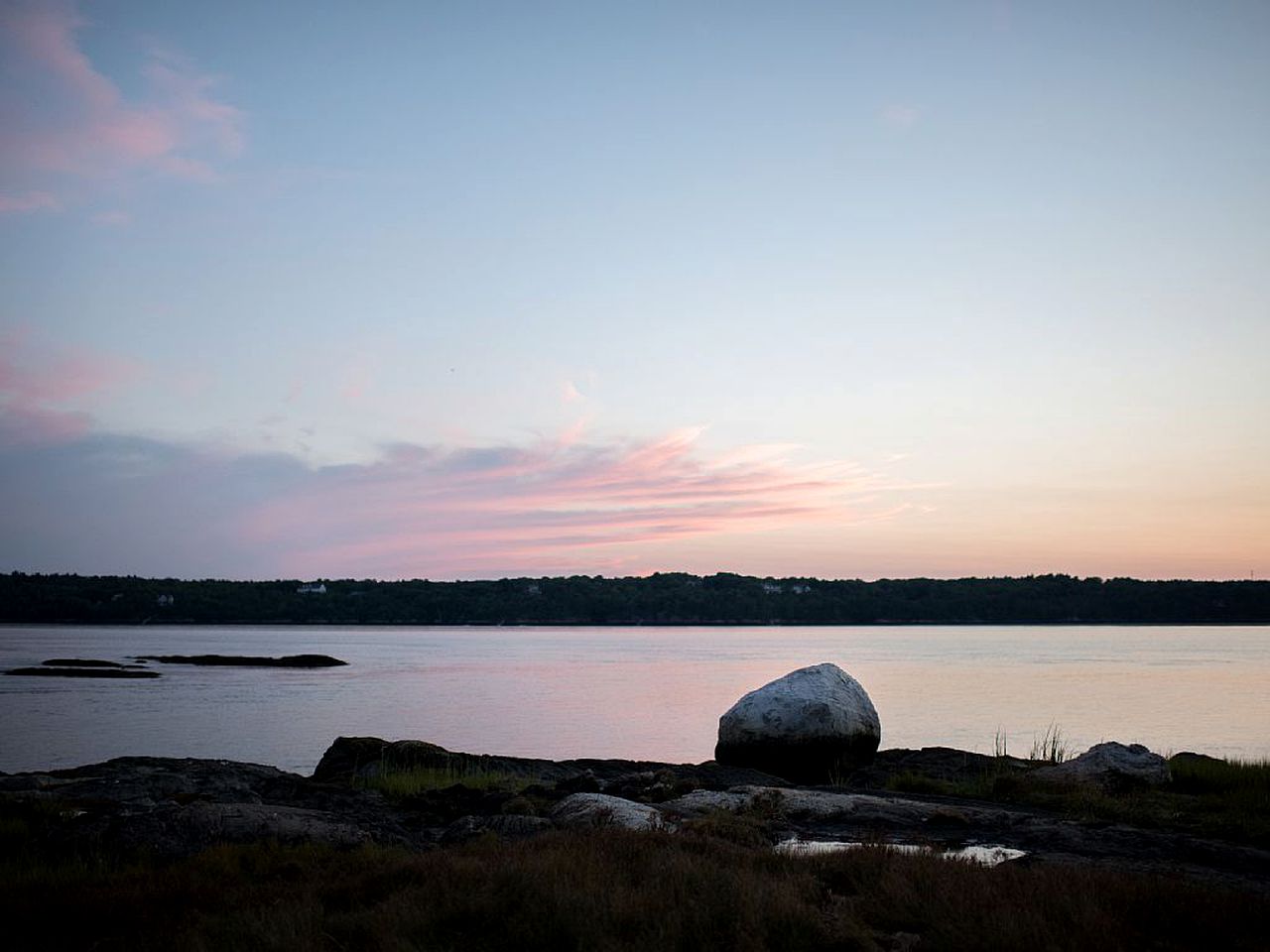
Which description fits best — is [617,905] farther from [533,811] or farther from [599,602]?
[599,602]

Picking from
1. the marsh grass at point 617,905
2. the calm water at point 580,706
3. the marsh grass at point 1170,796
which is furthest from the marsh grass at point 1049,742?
the marsh grass at point 617,905

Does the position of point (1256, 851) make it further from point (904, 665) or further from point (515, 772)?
point (904, 665)

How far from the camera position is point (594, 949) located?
709 cm

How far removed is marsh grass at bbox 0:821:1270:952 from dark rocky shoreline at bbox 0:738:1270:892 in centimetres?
174

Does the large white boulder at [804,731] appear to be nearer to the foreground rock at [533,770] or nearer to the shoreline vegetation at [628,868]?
the foreground rock at [533,770]

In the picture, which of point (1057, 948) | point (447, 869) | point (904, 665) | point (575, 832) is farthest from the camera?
point (904, 665)

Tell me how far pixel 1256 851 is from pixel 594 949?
8578 mm

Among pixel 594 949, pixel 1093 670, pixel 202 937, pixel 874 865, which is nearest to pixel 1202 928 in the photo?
pixel 874 865

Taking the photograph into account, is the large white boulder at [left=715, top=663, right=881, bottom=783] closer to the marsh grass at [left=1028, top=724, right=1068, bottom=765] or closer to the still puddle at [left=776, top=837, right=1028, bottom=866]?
the marsh grass at [left=1028, top=724, right=1068, bottom=765]

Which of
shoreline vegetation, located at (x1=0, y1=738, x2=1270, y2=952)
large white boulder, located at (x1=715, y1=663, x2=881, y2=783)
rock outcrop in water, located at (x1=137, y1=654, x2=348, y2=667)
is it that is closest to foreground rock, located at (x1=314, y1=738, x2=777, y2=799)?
large white boulder, located at (x1=715, y1=663, x2=881, y2=783)

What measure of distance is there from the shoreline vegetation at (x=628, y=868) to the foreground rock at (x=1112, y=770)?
238mm

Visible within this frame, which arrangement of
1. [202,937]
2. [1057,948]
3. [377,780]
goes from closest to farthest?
[1057,948] < [202,937] < [377,780]

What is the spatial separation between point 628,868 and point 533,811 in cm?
533

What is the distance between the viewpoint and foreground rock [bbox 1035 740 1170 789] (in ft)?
55.3
